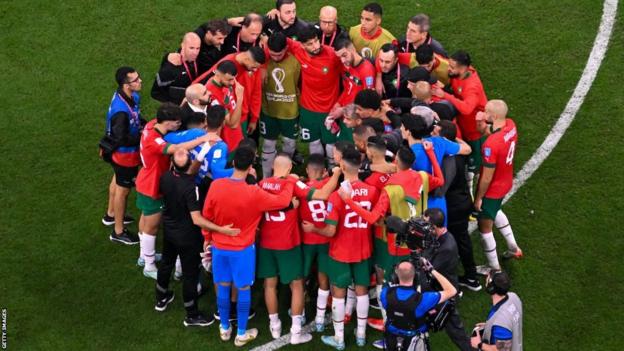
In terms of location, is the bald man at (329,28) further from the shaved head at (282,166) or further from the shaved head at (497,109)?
the shaved head at (282,166)

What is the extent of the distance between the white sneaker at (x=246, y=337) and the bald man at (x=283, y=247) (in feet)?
0.64

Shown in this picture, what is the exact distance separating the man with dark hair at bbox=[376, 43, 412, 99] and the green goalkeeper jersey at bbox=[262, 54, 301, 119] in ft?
3.46

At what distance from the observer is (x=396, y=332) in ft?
24.4

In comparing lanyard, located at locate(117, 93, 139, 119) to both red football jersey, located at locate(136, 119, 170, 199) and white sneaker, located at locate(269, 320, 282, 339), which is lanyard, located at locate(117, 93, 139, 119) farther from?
white sneaker, located at locate(269, 320, 282, 339)

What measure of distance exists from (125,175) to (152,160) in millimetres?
1075

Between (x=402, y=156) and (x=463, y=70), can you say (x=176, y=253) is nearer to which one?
(x=402, y=156)

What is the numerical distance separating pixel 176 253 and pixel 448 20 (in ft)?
21.4

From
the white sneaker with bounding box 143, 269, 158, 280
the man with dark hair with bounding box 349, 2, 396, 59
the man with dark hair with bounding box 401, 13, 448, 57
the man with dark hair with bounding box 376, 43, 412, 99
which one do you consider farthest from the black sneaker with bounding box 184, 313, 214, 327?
the man with dark hair with bounding box 401, 13, 448, 57

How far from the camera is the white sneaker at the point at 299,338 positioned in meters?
8.78

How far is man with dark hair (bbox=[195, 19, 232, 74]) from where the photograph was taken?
10.3 metres

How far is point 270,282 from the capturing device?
8648 mm

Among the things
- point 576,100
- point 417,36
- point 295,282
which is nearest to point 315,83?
point 417,36

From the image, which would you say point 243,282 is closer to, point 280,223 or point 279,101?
point 280,223

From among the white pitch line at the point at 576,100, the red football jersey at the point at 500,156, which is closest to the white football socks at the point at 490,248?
the red football jersey at the point at 500,156
